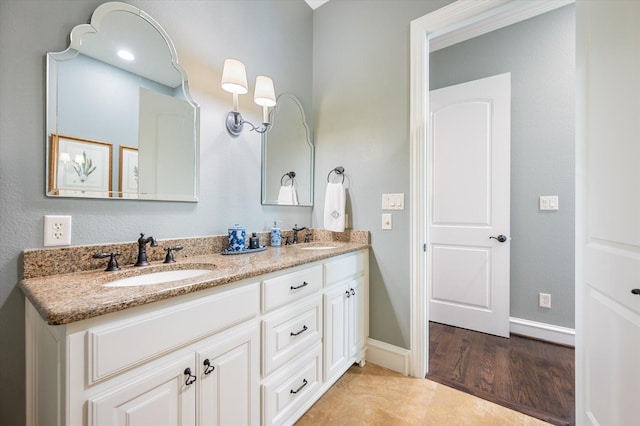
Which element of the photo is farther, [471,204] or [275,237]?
[471,204]

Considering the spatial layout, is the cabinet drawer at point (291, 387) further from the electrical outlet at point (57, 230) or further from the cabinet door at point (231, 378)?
the electrical outlet at point (57, 230)

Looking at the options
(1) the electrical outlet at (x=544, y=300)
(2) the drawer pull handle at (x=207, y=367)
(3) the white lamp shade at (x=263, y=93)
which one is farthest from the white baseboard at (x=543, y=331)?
(3) the white lamp shade at (x=263, y=93)

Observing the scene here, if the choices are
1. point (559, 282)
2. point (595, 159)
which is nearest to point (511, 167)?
point (559, 282)

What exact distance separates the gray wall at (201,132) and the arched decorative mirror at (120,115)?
0.04 meters

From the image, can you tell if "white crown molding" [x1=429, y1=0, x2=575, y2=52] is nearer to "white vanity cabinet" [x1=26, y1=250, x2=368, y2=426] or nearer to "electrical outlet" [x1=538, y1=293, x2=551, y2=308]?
"white vanity cabinet" [x1=26, y1=250, x2=368, y2=426]

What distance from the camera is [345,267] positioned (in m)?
1.68

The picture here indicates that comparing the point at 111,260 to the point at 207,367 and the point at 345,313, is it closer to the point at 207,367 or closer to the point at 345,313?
the point at 207,367

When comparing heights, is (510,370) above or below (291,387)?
below

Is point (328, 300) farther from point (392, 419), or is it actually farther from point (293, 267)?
point (392, 419)

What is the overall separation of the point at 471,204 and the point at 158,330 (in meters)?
2.47

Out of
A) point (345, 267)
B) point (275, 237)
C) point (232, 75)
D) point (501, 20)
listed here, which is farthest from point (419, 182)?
point (501, 20)

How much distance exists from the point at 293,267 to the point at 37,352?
935mm

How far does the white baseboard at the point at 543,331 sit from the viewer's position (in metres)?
2.14

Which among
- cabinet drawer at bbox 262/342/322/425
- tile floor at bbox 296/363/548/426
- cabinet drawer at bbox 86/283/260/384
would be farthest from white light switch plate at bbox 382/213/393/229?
cabinet drawer at bbox 86/283/260/384
